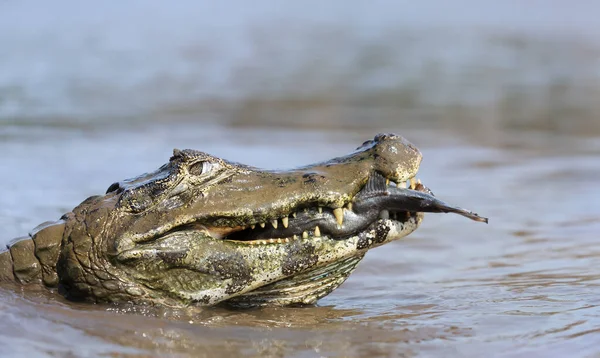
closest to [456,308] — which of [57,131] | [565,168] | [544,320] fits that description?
[544,320]

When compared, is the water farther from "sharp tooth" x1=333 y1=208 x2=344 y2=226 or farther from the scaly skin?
"sharp tooth" x1=333 y1=208 x2=344 y2=226

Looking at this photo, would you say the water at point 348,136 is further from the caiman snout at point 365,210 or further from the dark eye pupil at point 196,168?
the dark eye pupil at point 196,168

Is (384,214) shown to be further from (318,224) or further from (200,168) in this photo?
(200,168)

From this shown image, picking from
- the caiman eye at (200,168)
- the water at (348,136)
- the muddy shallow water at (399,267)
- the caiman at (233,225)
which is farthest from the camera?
the caiman eye at (200,168)

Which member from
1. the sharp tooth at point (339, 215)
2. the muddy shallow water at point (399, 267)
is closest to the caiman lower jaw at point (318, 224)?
the sharp tooth at point (339, 215)

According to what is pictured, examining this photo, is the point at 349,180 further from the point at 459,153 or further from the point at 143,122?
the point at 143,122

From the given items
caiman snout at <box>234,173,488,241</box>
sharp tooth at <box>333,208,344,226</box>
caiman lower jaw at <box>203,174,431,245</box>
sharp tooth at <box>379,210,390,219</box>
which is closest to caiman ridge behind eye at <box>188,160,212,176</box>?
caiman lower jaw at <box>203,174,431,245</box>
